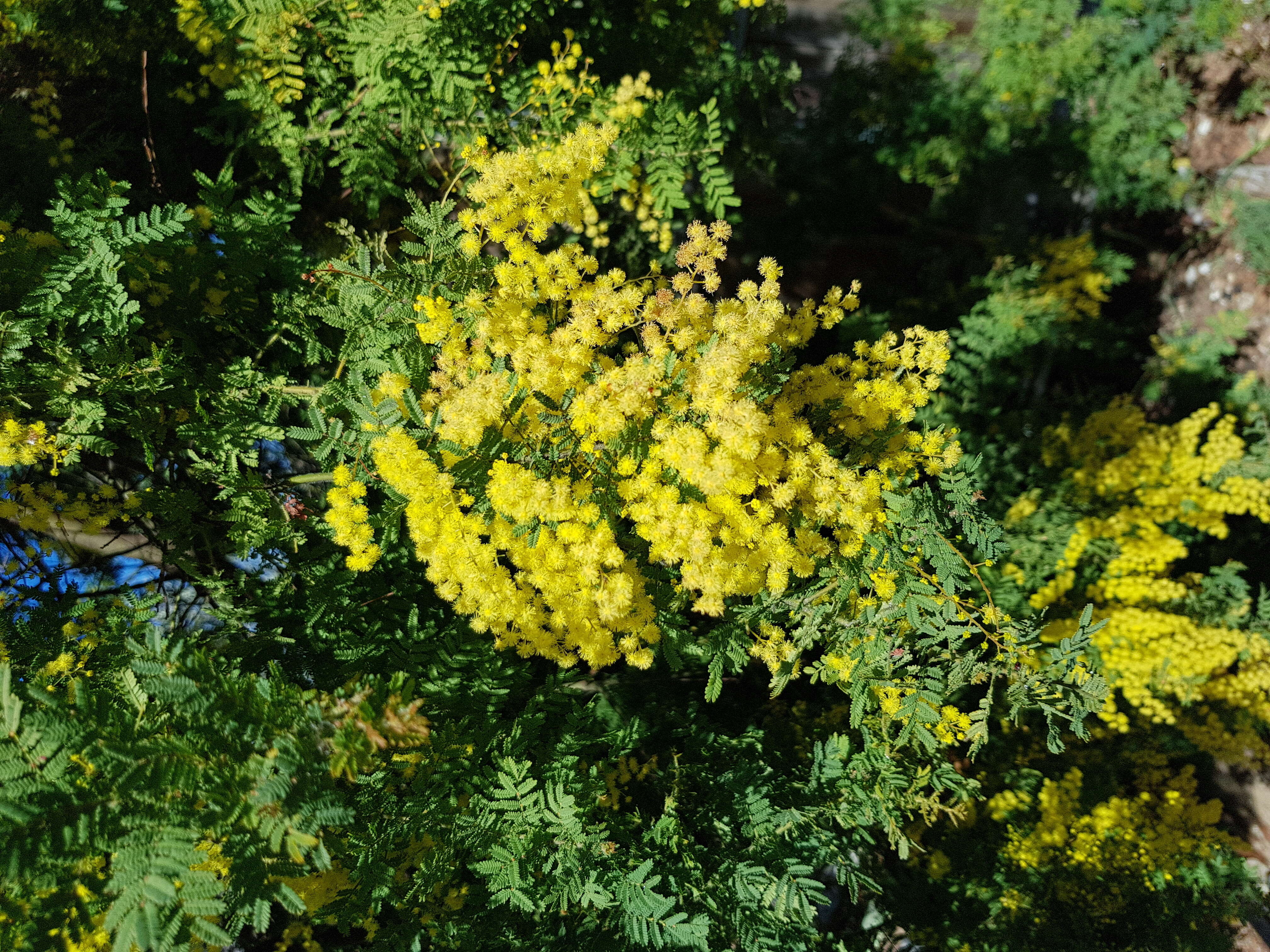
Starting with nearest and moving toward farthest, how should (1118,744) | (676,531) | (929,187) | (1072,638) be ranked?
(676,531), (1072,638), (1118,744), (929,187)

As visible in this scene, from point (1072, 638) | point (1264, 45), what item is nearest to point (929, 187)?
point (1264, 45)

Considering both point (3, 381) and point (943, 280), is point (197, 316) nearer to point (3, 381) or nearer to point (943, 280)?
point (3, 381)

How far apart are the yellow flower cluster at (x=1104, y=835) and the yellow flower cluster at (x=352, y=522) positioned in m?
3.83

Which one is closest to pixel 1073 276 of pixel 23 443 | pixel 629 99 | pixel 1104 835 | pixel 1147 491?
pixel 1147 491

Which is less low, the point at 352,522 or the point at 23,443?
the point at 23,443

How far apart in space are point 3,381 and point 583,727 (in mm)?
2479

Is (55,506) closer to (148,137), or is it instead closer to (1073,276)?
(148,137)

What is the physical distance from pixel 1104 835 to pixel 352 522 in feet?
14.4

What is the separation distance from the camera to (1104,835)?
3.81 meters

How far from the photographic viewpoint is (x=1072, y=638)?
207cm

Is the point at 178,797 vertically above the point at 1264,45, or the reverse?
the point at 1264,45

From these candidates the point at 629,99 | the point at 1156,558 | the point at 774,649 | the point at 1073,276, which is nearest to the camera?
the point at 774,649

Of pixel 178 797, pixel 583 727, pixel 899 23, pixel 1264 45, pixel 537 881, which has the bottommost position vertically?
pixel 537 881

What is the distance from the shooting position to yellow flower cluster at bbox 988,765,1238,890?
3.76m
